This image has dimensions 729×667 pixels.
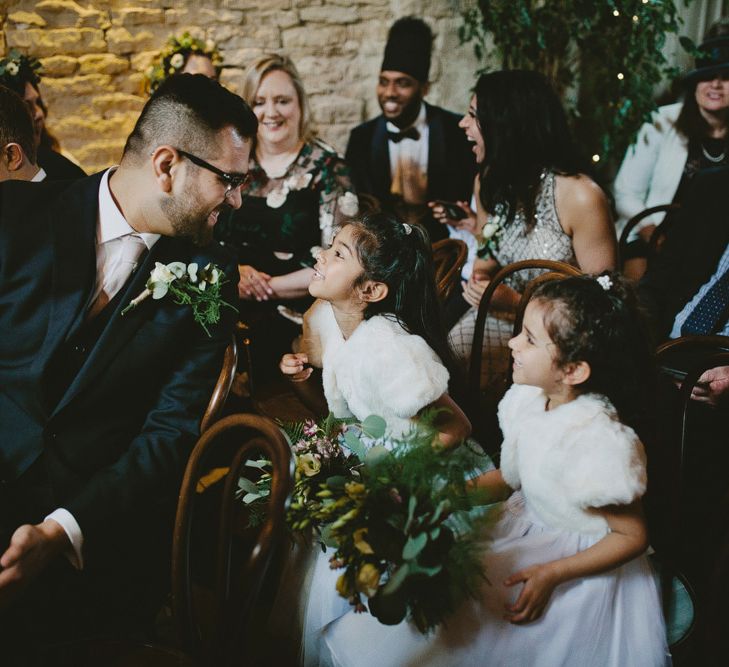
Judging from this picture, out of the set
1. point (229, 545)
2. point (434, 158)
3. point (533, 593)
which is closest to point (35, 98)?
point (434, 158)

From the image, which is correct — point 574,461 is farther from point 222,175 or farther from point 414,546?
point 222,175

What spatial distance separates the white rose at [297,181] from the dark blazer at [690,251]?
5.34 ft

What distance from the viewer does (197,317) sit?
167 cm

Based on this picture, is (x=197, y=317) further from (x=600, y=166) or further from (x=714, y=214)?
(x=600, y=166)

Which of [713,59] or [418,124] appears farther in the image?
[418,124]

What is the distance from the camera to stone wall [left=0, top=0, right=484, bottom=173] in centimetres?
379

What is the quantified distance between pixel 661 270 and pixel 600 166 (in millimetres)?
2070

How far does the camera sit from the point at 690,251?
2652mm

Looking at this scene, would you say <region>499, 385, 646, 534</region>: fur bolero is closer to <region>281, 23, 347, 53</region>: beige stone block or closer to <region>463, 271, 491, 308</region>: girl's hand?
<region>463, 271, 491, 308</region>: girl's hand

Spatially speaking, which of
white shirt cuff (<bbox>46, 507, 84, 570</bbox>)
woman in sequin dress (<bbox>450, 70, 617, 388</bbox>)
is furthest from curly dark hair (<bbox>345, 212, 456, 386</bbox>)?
white shirt cuff (<bbox>46, 507, 84, 570</bbox>)

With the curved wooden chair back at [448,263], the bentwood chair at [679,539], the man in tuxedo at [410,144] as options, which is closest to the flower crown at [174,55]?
the man in tuxedo at [410,144]

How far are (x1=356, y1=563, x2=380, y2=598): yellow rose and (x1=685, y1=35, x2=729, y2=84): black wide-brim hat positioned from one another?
3.38m

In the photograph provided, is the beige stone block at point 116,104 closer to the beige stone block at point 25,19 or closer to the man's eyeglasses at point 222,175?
the beige stone block at point 25,19

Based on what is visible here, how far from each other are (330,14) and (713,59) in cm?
223
